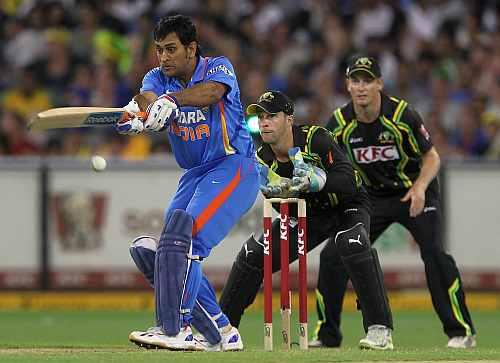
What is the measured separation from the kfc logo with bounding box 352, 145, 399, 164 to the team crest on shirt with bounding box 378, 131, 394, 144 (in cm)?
5

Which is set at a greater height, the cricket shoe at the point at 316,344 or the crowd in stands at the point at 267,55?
the crowd in stands at the point at 267,55

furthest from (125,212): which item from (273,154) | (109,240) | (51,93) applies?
(273,154)

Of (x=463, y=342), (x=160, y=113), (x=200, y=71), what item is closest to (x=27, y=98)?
(x=463, y=342)

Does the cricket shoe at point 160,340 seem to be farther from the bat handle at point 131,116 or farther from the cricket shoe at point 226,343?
the bat handle at point 131,116

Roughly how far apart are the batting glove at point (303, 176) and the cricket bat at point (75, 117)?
128 centimetres

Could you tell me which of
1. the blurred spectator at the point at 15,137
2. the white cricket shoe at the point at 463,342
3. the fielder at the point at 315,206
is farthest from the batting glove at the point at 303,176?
the blurred spectator at the point at 15,137

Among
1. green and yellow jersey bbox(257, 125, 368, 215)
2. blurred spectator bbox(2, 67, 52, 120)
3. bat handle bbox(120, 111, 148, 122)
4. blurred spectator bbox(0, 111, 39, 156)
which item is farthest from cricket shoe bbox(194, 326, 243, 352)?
blurred spectator bbox(2, 67, 52, 120)

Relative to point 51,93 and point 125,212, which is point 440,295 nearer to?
point 125,212

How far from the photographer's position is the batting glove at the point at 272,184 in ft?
29.9

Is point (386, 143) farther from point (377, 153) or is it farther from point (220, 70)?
point (220, 70)

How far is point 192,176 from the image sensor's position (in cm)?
899

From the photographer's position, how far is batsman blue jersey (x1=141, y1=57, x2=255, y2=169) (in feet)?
28.7

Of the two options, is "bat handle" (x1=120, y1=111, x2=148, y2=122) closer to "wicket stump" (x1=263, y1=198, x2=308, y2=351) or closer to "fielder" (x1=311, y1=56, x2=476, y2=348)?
"wicket stump" (x1=263, y1=198, x2=308, y2=351)

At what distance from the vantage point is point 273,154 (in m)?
9.57
